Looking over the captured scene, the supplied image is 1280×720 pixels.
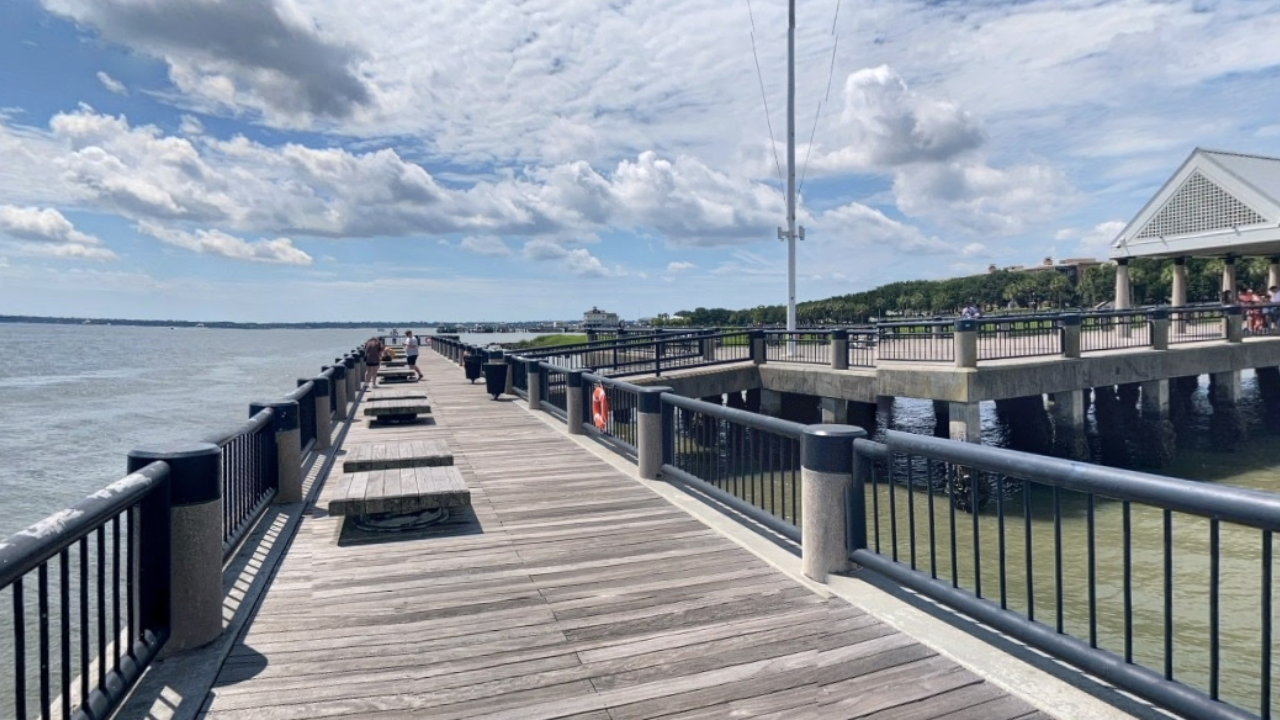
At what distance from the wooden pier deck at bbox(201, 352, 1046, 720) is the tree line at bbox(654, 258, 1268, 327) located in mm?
61926

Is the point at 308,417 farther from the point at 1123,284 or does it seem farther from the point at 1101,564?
the point at 1123,284

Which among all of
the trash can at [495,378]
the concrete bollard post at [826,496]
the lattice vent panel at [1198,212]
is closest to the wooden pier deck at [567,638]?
the concrete bollard post at [826,496]

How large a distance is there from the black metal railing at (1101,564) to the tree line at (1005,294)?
5324 centimetres

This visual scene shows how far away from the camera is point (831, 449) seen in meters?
5.27

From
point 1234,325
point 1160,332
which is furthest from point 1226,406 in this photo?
point 1160,332

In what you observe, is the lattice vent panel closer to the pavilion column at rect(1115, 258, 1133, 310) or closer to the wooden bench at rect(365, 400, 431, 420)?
the pavilion column at rect(1115, 258, 1133, 310)

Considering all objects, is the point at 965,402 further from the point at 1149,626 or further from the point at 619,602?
the point at 619,602

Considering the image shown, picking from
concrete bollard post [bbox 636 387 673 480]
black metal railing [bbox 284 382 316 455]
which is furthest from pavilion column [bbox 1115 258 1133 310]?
black metal railing [bbox 284 382 316 455]

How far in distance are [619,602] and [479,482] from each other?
15.6 ft

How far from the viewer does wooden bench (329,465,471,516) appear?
6652 millimetres

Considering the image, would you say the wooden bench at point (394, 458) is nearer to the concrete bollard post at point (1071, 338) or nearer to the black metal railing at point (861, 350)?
the black metal railing at point (861, 350)

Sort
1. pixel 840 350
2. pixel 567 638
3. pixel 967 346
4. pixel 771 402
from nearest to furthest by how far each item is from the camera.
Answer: pixel 567 638 < pixel 967 346 < pixel 840 350 < pixel 771 402

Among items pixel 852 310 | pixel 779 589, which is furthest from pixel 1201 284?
pixel 779 589

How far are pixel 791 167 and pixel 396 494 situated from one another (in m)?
25.6
